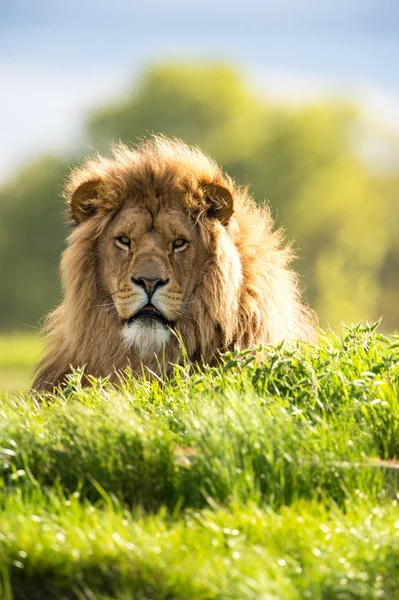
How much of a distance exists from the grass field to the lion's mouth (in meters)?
0.51

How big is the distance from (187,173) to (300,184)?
115 feet

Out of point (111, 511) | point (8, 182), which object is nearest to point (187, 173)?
point (111, 511)

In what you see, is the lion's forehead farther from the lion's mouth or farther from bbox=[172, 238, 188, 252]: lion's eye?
the lion's mouth

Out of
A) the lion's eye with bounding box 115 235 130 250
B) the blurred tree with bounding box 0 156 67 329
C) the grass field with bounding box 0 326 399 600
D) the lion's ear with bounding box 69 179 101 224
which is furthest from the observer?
the blurred tree with bounding box 0 156 67 329

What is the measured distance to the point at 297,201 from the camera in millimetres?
39938

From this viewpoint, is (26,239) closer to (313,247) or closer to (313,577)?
(313,247)

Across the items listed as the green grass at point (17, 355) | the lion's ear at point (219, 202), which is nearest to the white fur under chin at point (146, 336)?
the lion's ear at point (219, 202)

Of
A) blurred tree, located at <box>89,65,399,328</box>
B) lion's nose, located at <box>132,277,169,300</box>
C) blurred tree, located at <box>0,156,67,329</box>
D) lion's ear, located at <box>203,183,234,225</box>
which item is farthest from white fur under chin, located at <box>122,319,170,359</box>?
blurred tree, located at <box>0,156,67,329</box>

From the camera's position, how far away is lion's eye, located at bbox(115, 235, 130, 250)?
5.61 m

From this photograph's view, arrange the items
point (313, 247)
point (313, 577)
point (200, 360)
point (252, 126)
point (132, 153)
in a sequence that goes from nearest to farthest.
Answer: point (313, 577) → point (200, 360) → point (132, 153) → point (313, 247) → point (252, 126)

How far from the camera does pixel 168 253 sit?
18.0 ft

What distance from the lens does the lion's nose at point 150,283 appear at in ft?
17.5

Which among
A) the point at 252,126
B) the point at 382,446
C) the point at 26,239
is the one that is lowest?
the point at 26,239

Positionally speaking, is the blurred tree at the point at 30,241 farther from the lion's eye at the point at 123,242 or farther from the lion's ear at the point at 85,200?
the lion's eye at the point at 123,242
